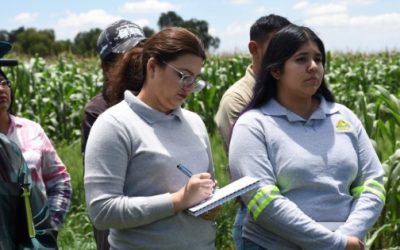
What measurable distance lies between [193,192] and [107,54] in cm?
123

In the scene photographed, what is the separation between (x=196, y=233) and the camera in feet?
9.32

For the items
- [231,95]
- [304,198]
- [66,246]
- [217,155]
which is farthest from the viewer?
[217,155]

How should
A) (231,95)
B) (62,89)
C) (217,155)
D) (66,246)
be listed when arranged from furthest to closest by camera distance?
(62,89), (217,155), (66,246), (231,95)

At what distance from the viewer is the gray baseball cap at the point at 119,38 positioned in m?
3.62

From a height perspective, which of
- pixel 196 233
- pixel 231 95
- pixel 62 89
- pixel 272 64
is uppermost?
pixel 272 64

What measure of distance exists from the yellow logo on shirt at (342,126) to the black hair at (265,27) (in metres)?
0.84

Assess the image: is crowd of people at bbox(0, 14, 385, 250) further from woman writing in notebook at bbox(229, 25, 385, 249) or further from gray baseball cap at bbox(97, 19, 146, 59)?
gray baseball cap at bbox(97, 19, 146, 59)

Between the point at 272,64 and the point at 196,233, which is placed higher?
the point at 272,64

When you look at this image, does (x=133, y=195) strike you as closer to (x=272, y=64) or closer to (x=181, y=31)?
(x=181, y=31)

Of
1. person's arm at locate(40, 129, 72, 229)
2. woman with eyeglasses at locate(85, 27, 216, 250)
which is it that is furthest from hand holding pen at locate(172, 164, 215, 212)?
person's arm at locate(40, 129, 72, 229)

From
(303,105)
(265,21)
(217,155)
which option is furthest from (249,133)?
(217,155)

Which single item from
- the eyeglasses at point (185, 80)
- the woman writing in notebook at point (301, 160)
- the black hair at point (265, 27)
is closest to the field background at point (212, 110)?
the black hair at point (265, 27)

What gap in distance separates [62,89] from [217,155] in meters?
4.34

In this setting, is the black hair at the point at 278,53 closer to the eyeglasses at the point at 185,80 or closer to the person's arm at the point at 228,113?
the person's arm at the point at 228,113
